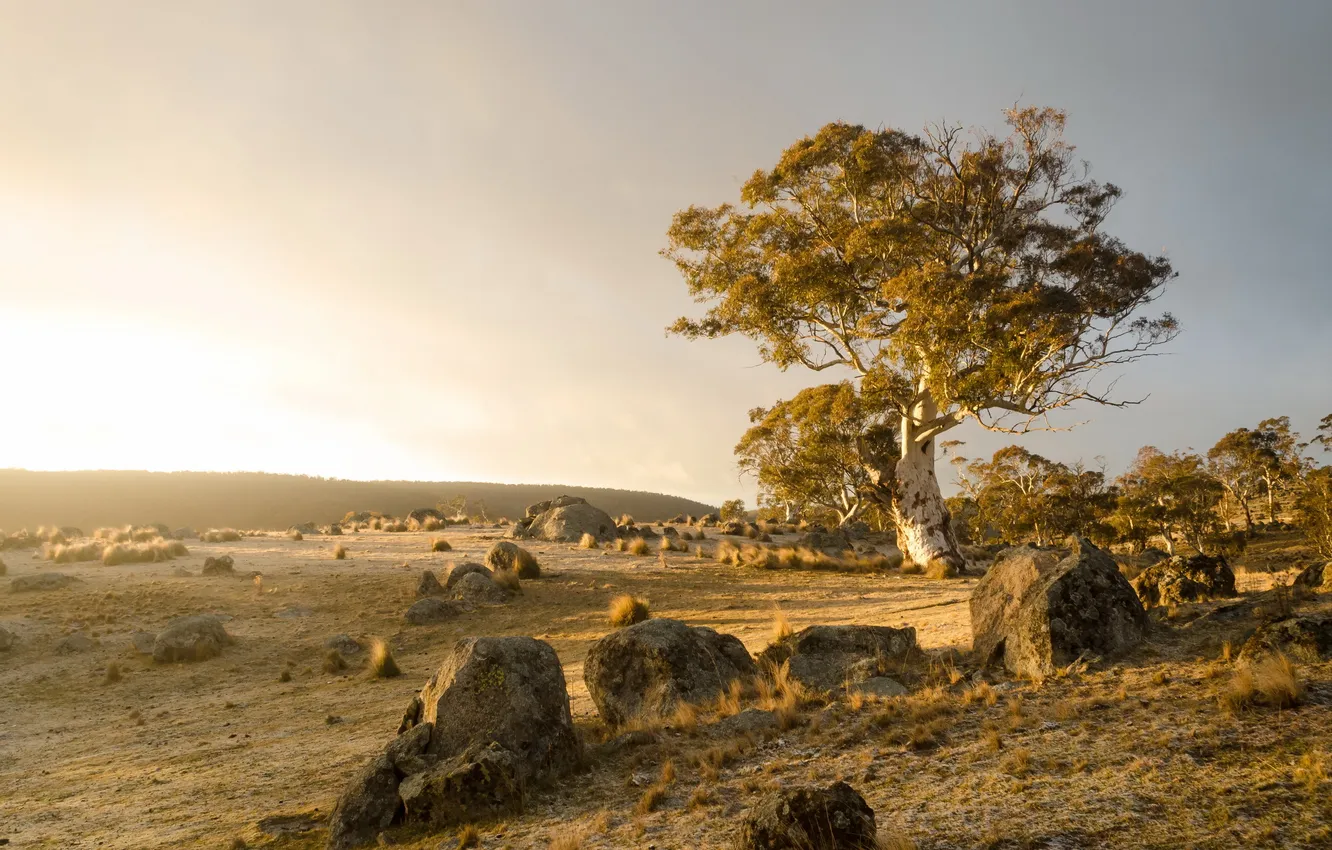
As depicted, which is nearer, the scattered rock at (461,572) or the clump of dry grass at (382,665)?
the clump of dry grass at (382,665)

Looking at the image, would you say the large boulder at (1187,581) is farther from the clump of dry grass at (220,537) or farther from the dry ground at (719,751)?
the clump of dry grass at (220,537)

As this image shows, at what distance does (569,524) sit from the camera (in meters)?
34.2

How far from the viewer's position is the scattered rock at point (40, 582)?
21.0 meters

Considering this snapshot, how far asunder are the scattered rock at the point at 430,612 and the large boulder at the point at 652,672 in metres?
10.4

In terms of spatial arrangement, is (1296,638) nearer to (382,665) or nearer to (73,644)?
(382,665)

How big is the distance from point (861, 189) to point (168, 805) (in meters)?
23.6

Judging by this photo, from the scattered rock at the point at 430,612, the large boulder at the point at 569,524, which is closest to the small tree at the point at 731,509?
the large boulder at the point at 569,524

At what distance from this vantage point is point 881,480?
25.4 metres

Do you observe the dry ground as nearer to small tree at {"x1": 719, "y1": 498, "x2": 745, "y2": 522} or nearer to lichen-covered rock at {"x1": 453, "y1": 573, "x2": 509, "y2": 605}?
lichen-covered rock at {"x1": 453, "y1": 573, "x2": 509, "y2": 605}

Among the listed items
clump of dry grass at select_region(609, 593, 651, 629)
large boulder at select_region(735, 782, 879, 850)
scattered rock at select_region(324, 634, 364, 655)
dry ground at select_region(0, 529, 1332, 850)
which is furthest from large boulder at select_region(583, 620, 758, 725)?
scattered rock at select_region(324, 634, 364, 655)

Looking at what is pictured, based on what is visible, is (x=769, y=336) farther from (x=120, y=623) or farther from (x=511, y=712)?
(x=120, y=623)

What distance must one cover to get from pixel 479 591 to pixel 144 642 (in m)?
7.96

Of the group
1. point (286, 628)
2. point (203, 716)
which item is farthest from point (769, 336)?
point (203, 716)

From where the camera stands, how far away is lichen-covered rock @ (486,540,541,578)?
2278cm
